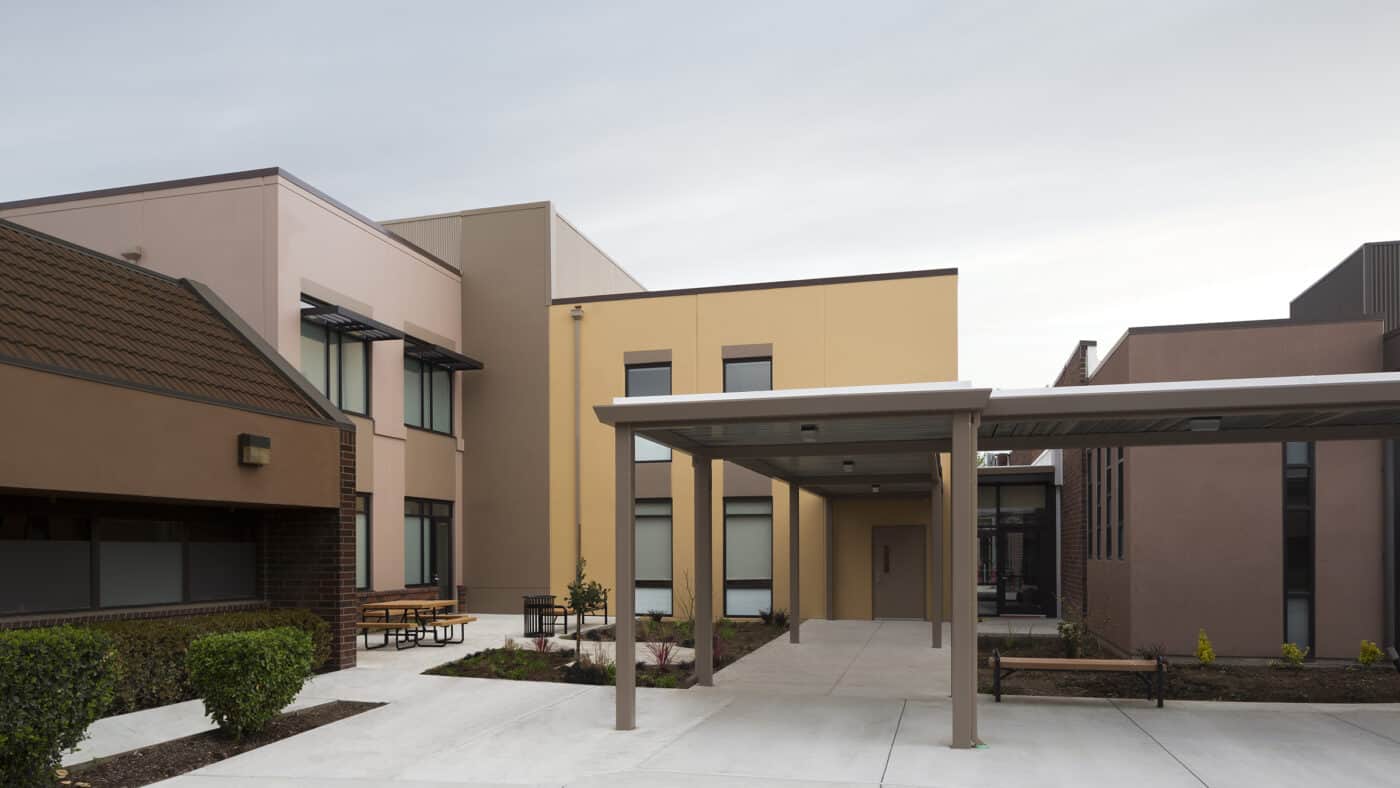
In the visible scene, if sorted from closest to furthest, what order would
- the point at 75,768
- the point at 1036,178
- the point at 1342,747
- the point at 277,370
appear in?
1. the point at 75,768
2. the point at 1342,747
3. the point at 277,370
4. the point at 1036,178

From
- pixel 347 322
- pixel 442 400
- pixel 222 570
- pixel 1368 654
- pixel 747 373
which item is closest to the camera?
pixel 222 570

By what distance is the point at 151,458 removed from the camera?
484 inches

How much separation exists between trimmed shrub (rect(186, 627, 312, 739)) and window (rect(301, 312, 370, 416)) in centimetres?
982

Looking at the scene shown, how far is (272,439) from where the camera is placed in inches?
563

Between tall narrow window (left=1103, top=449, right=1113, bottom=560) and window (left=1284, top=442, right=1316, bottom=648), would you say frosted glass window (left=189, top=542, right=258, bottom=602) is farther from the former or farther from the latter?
window (left=1284, top=442, right=1316, bottom=648)

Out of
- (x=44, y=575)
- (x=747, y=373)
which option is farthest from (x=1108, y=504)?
(x=44, y=575)

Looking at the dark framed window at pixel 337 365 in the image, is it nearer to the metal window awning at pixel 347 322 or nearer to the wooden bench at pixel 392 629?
the metal window awning at pixel 347 322

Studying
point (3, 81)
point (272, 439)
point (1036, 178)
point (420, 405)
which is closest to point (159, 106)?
point (3, 81)

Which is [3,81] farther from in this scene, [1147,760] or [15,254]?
[1147,760]

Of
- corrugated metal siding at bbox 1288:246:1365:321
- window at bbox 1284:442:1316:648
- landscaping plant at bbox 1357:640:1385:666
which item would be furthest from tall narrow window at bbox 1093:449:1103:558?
landscaping plant at bbox 1357:640:1385:666

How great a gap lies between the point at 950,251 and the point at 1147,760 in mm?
25044

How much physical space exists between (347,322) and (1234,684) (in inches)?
622

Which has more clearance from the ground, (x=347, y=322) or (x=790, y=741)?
(x=347, y=322)

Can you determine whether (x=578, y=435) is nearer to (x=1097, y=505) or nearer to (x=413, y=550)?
(x=413, y=550)
